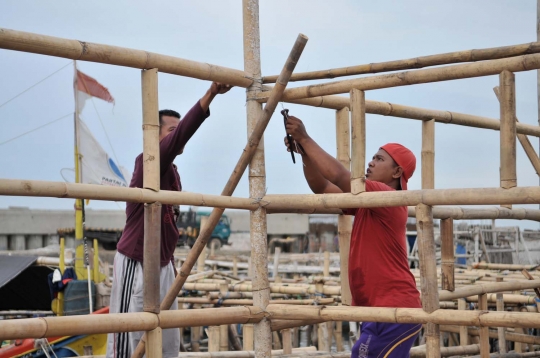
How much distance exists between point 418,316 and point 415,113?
Answer: 1342 millimetres

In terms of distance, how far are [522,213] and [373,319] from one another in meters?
1.34

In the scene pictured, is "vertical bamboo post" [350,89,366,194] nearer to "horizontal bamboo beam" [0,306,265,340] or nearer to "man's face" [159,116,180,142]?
"horizontal bamboo beam" [0,306,265,340]

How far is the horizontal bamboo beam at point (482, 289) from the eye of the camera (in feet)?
12.0

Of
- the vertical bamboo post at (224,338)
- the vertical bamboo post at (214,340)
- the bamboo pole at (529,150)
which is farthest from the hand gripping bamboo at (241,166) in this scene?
the vertical bamboo post at (224,338)

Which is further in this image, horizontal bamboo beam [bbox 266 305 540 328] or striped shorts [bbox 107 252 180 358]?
striped shorts [bbox 107 252 180 358]

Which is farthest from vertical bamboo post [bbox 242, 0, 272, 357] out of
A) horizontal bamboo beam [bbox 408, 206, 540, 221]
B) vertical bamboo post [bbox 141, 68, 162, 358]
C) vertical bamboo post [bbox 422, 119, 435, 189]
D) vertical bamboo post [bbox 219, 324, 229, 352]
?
vertical bamboo post [bbox 219, 324, 229, 352]

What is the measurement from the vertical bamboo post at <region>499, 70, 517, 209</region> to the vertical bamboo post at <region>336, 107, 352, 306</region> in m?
1.00

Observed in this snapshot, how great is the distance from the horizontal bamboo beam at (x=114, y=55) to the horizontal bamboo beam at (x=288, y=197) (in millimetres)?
501

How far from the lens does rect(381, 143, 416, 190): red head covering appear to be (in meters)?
3.72

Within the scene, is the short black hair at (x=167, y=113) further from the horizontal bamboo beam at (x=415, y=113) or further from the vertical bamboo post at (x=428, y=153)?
the vertical bamboo post at (x=428, y=153)

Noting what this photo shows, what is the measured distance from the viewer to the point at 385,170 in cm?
373

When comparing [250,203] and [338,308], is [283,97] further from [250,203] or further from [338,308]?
[338,308]

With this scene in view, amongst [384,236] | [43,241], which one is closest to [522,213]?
[384,236]

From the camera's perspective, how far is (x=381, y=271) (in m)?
3.45
